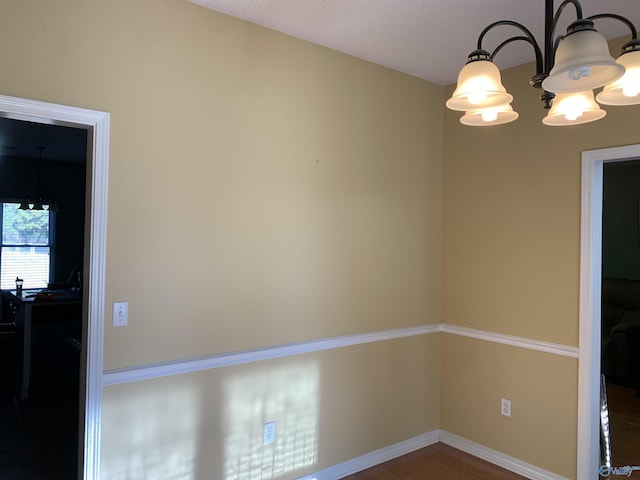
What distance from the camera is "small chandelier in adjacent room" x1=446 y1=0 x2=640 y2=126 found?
121cm

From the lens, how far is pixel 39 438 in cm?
340

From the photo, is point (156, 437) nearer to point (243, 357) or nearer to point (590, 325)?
point (243, 357)

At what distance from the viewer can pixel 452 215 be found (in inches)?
138

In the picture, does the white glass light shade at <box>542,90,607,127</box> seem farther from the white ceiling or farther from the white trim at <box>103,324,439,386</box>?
the white trim at <box>103,324,439,386</box>

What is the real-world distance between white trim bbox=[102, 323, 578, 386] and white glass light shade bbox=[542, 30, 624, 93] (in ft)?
6.43

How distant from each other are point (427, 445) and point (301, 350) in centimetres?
146

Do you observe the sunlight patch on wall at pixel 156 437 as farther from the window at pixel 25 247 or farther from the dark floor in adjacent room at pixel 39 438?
the window at pixel 25 247

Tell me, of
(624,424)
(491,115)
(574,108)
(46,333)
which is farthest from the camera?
(46,333)

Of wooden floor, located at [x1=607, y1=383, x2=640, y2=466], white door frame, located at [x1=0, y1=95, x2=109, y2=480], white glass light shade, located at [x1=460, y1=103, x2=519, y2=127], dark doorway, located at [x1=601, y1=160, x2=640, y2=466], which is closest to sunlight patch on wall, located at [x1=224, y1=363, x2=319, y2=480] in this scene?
white door frame, located at [x1=0, y1=95, x2=109, y2=480]

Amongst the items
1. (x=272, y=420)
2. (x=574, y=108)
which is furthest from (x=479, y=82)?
(x=272, y=420)

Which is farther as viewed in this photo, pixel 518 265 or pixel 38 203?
pixel 38 203

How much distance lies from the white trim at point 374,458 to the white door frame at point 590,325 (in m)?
1.05

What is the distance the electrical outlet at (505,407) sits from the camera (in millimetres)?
3111

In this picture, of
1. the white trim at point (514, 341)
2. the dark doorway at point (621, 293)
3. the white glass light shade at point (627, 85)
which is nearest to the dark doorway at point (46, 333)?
the white glass light shade at point (627, 85)
